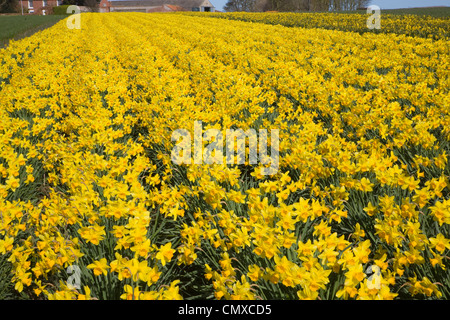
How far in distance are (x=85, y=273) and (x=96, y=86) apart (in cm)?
525

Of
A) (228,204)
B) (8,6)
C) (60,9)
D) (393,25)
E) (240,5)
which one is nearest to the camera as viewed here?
(228,204)

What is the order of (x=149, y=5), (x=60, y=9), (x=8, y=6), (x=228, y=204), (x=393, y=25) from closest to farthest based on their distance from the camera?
(x=228, y=204) → (x=393, y=25) → (x=60, y=9) → (x=8, y=6) → (x=149, y=5)

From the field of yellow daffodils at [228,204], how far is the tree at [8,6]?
7365cm

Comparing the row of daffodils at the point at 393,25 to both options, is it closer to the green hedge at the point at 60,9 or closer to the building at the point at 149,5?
the green hedge at the point at 60,9

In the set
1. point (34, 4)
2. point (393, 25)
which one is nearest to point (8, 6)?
point (34, 4)

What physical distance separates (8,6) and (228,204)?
267ft

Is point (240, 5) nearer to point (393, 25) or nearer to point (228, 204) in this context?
point (393, 25)

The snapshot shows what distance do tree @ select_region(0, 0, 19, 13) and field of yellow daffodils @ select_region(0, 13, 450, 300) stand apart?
242ft

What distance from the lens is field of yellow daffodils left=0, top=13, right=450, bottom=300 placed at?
1963mm

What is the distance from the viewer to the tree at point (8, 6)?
2497 inches

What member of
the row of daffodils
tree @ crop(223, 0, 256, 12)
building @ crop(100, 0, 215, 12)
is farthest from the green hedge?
the row of daffodils

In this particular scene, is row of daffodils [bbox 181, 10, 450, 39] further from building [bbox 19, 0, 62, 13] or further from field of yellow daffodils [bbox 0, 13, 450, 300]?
building [bbox 19, 0, 62, 13]

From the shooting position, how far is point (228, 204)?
2.71 metres

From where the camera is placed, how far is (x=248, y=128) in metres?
4.77
